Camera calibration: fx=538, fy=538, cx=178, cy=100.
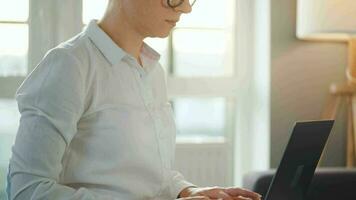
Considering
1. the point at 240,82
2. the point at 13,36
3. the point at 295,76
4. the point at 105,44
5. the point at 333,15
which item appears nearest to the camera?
the point at 105,44

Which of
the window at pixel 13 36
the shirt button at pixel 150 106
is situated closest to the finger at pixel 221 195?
the shirt button at pixel 150 106

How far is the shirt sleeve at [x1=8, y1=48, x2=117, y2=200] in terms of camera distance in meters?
0.84

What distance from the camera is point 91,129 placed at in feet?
3.09

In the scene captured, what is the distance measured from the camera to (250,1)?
251 cm

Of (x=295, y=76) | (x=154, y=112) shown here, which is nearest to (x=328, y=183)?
(x=295, y=76)

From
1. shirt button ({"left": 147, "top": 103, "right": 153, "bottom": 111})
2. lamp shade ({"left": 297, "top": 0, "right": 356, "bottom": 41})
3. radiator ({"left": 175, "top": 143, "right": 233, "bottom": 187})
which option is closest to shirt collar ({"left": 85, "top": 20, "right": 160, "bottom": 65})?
shirt button ({"left": 147, "top": 103, "right": 153, "bottom": 111})

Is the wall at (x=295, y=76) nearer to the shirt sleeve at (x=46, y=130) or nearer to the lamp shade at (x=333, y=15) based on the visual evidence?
the lamp shade at (x=333, y=15)

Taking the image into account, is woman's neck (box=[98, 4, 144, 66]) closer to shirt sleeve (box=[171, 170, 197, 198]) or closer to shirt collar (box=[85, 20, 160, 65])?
shirt collar (box=[85, 20, 160, 65])

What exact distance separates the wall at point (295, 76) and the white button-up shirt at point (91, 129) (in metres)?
1.36

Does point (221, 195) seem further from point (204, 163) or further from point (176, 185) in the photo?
point (204, 163)

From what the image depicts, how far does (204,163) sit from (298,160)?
4.73 feet

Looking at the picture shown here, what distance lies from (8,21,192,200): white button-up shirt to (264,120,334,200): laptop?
0.74 feet

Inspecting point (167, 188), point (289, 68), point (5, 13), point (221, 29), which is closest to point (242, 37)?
point (221, 29)

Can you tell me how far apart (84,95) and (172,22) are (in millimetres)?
228
